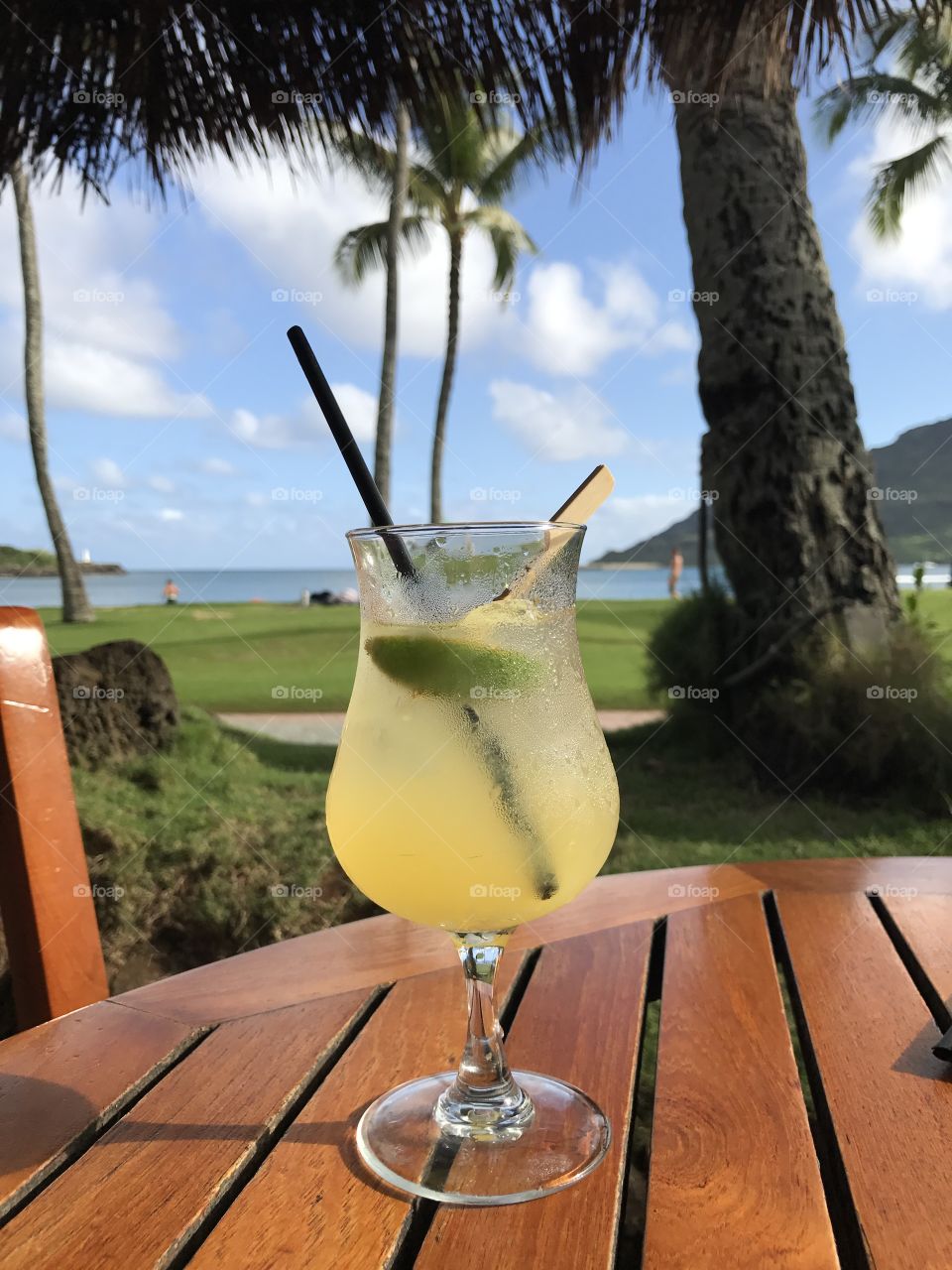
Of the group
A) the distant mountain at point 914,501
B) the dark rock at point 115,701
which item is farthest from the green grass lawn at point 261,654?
the dark rock at point 115,701

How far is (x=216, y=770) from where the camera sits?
15.7 ft

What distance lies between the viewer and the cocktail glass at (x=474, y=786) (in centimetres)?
85

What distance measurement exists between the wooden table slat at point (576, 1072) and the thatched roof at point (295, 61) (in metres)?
3.32

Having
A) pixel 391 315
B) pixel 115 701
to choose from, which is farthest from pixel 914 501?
pixel 391 315

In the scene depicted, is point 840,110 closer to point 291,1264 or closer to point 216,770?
point 216,770

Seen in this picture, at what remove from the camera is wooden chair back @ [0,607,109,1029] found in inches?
45.8

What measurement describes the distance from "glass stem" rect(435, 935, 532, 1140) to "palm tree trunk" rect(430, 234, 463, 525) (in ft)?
42.2

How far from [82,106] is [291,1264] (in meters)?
4.02

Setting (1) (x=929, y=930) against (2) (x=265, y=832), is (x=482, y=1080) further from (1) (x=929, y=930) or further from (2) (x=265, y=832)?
(2) (x=265, y=832)

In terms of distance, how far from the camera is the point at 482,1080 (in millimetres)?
855

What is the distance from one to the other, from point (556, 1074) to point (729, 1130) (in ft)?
0.57

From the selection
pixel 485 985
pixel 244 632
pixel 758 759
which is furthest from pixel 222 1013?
pixel 244 632

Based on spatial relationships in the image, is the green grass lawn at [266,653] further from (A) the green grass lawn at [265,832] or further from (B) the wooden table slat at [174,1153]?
(B) the wooden table slat at [174,1153]

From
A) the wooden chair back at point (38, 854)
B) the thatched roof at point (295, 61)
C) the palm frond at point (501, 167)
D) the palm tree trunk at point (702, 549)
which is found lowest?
the wooden chair back at point (38, 854)
